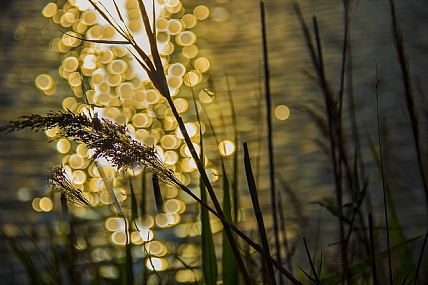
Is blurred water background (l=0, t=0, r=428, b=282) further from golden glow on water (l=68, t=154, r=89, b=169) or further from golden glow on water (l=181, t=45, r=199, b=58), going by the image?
golden glow on water (l=68, t=154, r=89, b=169)

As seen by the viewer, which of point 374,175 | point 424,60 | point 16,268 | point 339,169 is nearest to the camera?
point 339,169

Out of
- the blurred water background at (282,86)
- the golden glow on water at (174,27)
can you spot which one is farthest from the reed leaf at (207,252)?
the golden glow on water at (174,27)

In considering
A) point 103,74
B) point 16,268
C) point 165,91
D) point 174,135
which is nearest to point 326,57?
point 174,135

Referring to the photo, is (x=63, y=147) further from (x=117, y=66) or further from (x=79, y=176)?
(x=117, y=66)

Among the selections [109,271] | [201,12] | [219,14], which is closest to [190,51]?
[219,14]

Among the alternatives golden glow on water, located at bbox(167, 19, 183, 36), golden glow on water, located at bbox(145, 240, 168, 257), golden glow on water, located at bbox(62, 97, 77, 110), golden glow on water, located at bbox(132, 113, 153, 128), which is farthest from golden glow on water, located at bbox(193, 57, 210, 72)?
golden glow on water, located at bbox(145, 240, 168, 257)

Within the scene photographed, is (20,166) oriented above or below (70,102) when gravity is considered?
below

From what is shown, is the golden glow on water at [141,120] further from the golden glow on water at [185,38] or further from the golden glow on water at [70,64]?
the golden glow on water at [185,38]

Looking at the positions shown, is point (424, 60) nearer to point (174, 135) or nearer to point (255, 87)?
point (255, 87)
